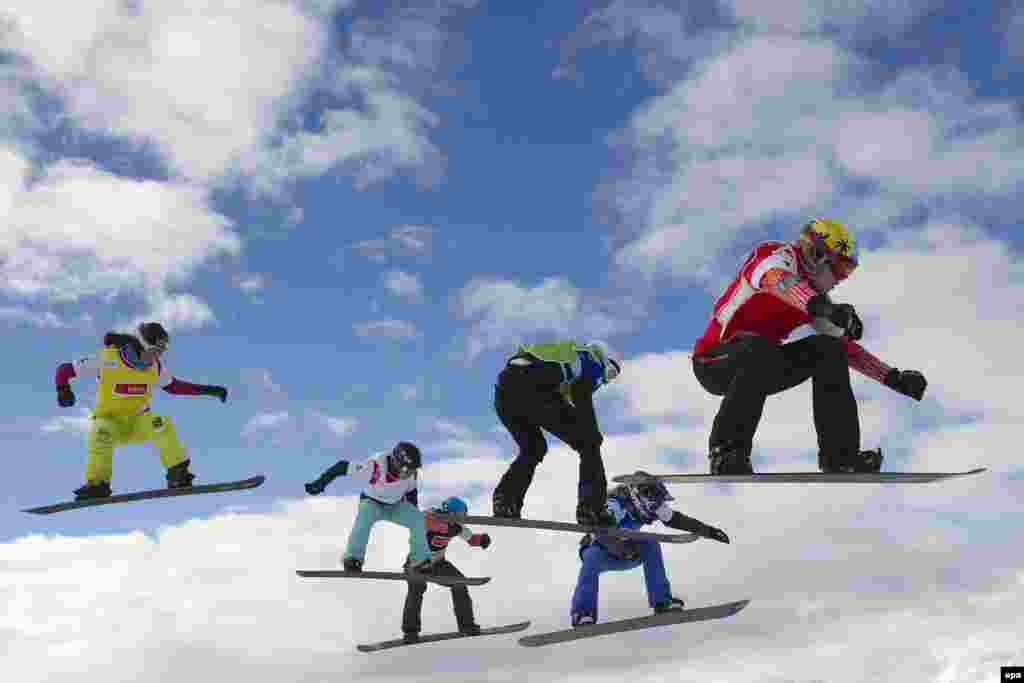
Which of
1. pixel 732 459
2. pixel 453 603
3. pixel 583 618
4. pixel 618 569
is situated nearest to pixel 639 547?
pixel 618 569

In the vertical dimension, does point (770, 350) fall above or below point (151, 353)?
below

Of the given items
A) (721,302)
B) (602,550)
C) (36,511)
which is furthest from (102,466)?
(721,302)

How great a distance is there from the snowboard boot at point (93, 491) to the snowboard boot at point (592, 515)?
20.6 feet

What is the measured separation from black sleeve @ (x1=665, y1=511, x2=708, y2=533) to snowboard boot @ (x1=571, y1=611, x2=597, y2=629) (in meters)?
1.53

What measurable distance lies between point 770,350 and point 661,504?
5232 mm

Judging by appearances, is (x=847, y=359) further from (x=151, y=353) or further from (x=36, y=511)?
→ (x=36, y=511)

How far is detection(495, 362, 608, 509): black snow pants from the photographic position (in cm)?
1018

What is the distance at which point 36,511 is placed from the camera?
12945 millimetres

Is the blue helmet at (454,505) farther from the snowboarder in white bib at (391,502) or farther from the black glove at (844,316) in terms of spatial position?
the black glove at (844,316)

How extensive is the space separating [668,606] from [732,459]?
17.6 ft

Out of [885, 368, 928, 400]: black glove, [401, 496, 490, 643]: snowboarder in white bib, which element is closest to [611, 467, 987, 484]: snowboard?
[885, 368, 928, 400]: black glove

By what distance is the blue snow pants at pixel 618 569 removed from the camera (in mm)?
13125

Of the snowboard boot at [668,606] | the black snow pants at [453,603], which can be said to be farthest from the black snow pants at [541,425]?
the black snow pants at [453,603]

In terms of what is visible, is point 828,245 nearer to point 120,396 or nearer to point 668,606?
point 668,606
